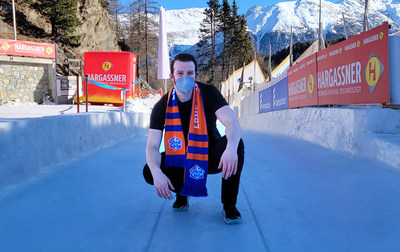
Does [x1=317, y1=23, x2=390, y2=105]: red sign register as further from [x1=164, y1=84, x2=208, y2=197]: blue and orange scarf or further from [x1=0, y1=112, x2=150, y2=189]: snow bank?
[x1=0, y1=112, x2=150, y2=189]: snow bank

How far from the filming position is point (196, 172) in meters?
2.33

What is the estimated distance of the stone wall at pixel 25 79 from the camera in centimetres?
1767

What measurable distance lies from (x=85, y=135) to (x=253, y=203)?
343cm

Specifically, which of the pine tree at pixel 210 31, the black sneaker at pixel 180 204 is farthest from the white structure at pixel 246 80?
the black sneaker at pixel 180 204

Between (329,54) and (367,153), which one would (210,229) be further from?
(329,54)

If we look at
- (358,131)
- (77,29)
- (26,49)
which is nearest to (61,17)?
(77,29)

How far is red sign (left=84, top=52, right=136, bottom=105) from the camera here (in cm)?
1889

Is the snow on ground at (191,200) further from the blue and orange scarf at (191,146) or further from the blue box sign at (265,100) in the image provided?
the blue box sign at (265,100)

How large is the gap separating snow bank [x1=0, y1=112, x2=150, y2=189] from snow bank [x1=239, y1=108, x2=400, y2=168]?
3814 mm

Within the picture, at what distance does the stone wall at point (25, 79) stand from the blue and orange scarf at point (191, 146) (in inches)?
698

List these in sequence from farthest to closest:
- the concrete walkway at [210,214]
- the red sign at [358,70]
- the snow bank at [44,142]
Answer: the red sign at [358,70]
the snow bank at [44,142]
the concrete walkway at [210,214]

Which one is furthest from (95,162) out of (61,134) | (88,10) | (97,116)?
(88,10)

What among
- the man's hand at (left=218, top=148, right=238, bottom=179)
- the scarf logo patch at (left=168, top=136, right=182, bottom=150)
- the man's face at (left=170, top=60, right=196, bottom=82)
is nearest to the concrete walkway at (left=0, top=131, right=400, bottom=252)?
the man's hand at (left=218, top=148, right=238, bottom=179)

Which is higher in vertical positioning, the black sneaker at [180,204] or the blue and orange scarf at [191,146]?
the blue and orange scarf at [191,146]
